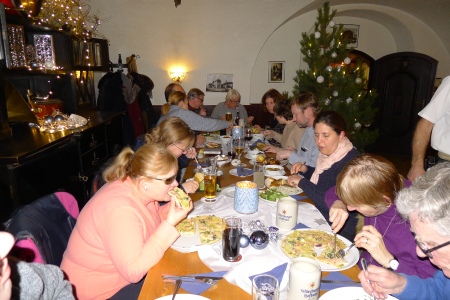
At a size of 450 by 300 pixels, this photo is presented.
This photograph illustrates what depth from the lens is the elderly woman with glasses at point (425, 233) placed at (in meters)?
0.87

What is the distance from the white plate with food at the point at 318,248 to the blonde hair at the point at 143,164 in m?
0.62

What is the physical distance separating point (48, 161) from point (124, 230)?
1.96m

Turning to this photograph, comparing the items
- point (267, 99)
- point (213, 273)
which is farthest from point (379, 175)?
point (267, 99)

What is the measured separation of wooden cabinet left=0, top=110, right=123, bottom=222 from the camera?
227 cm

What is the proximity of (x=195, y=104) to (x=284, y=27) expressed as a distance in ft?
9.38

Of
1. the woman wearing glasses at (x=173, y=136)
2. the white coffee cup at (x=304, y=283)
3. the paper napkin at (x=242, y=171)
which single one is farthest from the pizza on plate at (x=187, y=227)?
the paper napkin at (x=242, y=171)

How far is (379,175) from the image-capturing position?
4.02 feet

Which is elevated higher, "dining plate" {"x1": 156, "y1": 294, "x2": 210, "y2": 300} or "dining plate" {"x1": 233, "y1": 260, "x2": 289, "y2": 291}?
"dining plate" {"x1": 156, "y1": 294, "x2": 210, "y2": 300}

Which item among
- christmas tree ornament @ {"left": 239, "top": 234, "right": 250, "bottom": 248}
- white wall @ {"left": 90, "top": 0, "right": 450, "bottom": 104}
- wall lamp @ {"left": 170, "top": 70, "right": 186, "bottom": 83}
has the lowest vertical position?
christmas tree ornament @ {"left": 239, "top": 234, "right": 250, "bottom": 248}

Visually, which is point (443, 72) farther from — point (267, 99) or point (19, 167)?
point (19, 167)

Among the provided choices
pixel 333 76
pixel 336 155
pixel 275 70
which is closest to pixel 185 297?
pixel 336 155

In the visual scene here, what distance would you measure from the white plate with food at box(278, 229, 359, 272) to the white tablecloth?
0.05m

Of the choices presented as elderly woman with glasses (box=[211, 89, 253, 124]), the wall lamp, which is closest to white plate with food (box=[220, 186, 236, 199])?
elderly woman with glasses (box=[211, 89, 253, 124])

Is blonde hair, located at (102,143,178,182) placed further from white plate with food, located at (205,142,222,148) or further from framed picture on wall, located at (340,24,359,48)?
framed picture on wall, located at (340,24,359,48)
